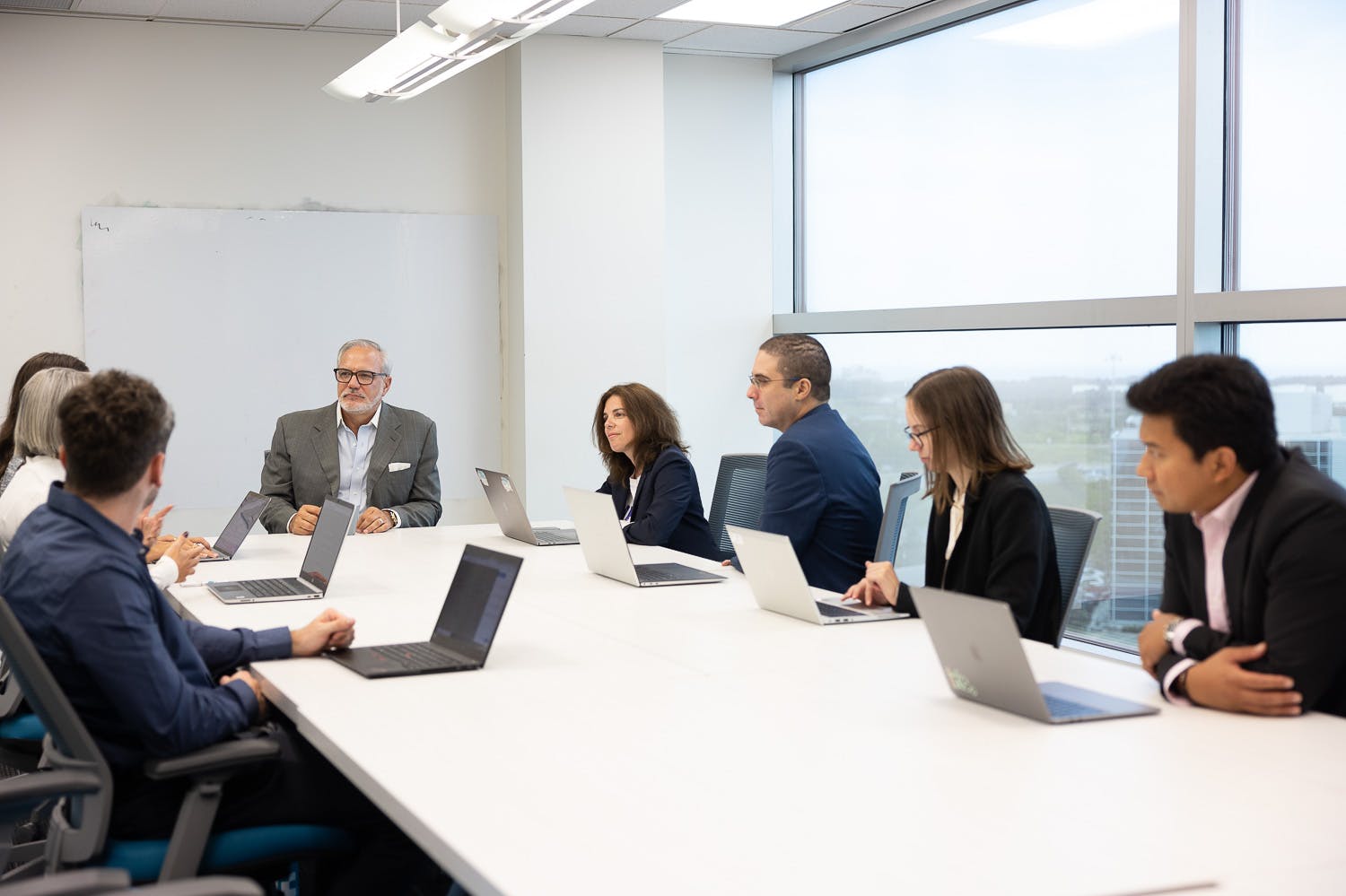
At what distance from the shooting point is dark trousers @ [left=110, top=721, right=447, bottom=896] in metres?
2.24

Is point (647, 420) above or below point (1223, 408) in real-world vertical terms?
below

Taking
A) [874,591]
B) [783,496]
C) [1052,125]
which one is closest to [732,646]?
[874,591]

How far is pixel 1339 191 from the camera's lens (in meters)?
4.43

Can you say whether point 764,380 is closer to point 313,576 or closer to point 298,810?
point 313,576

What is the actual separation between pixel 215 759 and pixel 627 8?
461 centimetres

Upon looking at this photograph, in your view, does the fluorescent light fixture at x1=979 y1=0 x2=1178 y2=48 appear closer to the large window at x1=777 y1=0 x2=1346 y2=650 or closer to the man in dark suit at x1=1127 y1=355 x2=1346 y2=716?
the large window at x1=777 y1=0 x2=1346 y2=650

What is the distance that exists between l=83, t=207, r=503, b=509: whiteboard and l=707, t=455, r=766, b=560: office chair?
2.17 meters

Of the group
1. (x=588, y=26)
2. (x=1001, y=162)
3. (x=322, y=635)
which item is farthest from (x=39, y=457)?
(x=1001, y=162)

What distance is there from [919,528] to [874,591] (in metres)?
3.76

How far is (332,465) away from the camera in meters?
5.05

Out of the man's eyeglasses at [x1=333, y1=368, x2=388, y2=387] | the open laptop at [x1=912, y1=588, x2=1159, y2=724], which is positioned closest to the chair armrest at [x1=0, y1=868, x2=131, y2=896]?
the open laptop at [x1=912, y1=588, x2=1159, y2=724]

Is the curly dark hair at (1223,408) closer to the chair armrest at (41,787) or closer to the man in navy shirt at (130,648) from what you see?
the man in navy shirt at (130,648)

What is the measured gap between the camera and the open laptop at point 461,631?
2.62 meters

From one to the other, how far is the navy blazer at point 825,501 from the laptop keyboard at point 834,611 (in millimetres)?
505
